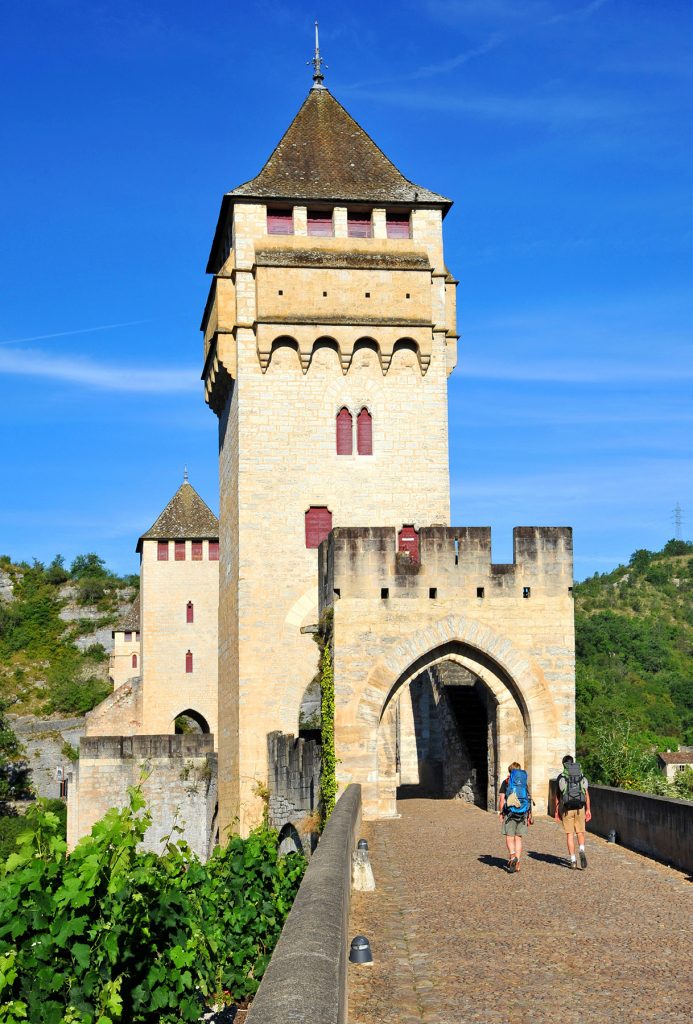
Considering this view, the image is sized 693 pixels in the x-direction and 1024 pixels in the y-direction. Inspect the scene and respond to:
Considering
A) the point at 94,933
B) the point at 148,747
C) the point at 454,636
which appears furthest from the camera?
the point at 148,747

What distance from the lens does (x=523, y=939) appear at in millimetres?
7785

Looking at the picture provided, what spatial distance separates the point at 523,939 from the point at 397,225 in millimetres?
20080

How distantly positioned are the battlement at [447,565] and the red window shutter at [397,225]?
1046 cm

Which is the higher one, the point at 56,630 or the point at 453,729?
the point at 56,630

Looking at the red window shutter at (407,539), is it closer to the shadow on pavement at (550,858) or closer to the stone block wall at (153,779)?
the stone block wall at (153,779)

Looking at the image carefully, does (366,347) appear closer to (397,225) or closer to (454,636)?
(397,225)

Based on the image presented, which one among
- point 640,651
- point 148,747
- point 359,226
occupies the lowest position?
point 148,747

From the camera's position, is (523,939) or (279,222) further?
(279,222)

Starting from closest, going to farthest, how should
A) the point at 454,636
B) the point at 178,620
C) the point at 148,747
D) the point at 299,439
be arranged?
1. the point at 454,636
2. the point at 299,439
3. the point at 148,747
4. the point at 178,620

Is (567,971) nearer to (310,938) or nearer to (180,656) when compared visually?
(310,938)

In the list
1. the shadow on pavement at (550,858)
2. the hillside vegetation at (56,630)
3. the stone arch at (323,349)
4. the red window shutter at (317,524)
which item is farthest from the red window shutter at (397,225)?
the hillside vegetation at (56,630)

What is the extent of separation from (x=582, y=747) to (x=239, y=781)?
20383mm

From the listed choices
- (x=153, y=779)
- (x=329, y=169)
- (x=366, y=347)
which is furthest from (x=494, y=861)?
(x=153, y=779)

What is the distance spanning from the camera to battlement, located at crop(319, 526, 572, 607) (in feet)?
55.6
